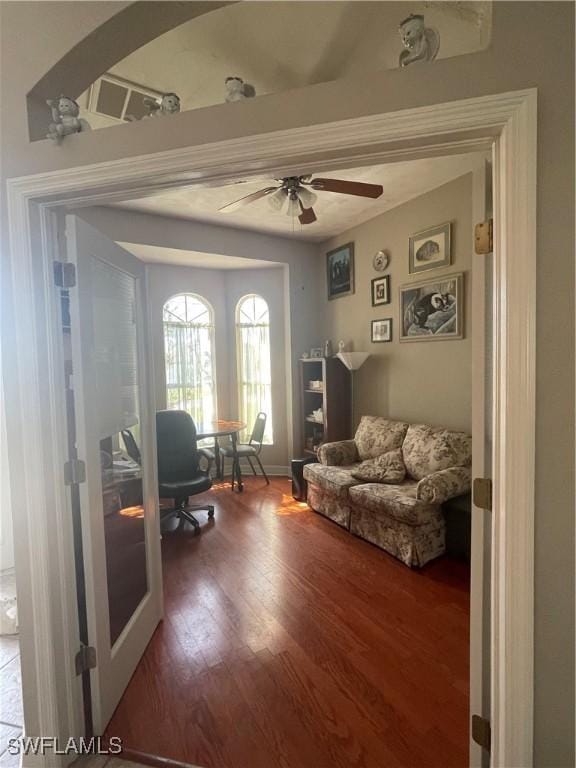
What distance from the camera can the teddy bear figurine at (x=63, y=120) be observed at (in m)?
1.21

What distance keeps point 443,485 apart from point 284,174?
2.42 m

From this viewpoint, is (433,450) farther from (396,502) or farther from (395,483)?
(396,502)

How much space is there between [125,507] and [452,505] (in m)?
2.33

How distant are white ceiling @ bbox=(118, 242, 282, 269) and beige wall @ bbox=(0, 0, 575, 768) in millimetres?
3218

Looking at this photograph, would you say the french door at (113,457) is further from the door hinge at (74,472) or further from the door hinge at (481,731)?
the door hinge at (481,731)

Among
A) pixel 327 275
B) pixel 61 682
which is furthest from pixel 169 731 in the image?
pixel 327 275

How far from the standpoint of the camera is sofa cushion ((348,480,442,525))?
2.65 metres

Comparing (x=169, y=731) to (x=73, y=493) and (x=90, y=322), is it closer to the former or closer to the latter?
(x=73, y=493)

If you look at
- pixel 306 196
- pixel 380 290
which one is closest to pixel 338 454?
pixel 380 290

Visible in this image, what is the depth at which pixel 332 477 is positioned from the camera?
3436 millimetres

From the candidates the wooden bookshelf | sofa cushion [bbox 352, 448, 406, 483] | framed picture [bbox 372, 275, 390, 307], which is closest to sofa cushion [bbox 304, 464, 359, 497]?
sofa cushion [bbox 352, 448, 406, 483]

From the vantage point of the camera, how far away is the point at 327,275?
4.94 metres

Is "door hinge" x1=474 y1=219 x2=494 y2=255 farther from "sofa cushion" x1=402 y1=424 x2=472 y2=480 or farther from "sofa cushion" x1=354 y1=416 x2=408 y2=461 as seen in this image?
"sofa cushion" x1=354 y1=416 x2=408 y2=461

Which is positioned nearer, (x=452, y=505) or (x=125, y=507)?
(x=125, y=507)
